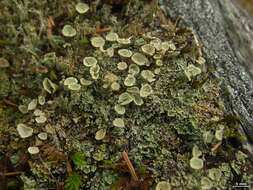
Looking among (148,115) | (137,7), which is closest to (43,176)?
(148,115)

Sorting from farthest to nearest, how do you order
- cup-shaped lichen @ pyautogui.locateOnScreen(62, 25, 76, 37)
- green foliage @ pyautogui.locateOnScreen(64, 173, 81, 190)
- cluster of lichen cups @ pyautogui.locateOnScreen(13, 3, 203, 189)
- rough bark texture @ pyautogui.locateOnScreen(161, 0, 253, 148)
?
cup-shaped lichen @ pyautogui.locateOnScreen(62, 25, 76, 37)
rough bark texture @ pyautogui.locateOnScreen(161, 0, 253, 148)
cluster of lichen cups @ pyautogui.locateOnScreen(13, 3, 203, 189)
green foliage @ pyautogui.locateOnScreen(64, 173, 81, 190)

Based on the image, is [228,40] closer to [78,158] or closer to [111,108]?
[111,108]

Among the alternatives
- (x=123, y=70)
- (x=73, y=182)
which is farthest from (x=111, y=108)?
(x=73, y=182)

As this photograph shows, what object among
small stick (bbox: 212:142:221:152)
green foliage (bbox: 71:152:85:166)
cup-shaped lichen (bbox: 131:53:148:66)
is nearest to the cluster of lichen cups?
cup-shaped lichen (bbox: 131:53:148:66)

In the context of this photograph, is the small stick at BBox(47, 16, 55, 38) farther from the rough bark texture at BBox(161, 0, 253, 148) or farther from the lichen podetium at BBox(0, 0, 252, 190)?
the rough bark texture at BBox(161, 0, 253, 148)

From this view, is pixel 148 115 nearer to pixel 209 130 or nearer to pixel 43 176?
pixel 209 130

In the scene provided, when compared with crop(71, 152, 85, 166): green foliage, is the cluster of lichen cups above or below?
above

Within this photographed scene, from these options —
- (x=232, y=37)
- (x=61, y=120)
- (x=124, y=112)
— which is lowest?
(x=61, y=120)
